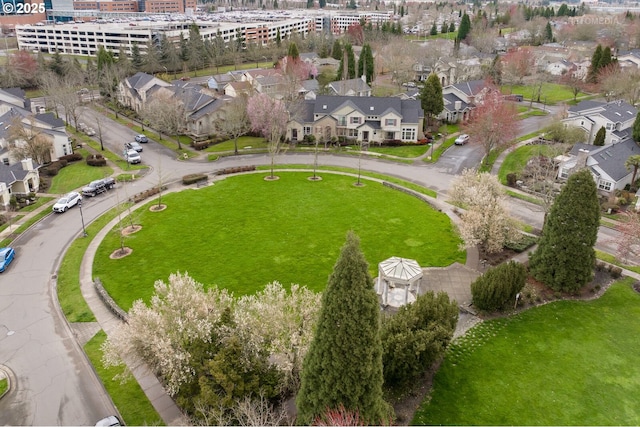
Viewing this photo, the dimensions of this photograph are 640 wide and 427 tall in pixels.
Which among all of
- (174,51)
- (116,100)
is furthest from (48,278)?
(174,51)

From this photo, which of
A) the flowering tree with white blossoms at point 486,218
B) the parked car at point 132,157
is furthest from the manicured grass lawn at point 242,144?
the flowering tree with white blossoms at point 486,218

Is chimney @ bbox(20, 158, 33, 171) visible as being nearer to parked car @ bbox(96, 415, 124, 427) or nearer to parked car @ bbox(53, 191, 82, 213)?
parked car @ bbox(53, 191, 82, 213)

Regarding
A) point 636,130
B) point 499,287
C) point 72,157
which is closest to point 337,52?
point 72,157

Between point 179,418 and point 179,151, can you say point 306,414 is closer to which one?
point 179,418

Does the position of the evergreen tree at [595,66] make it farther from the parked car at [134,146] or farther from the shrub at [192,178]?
the parked car at [134,146]

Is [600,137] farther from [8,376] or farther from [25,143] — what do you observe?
[25,143]
